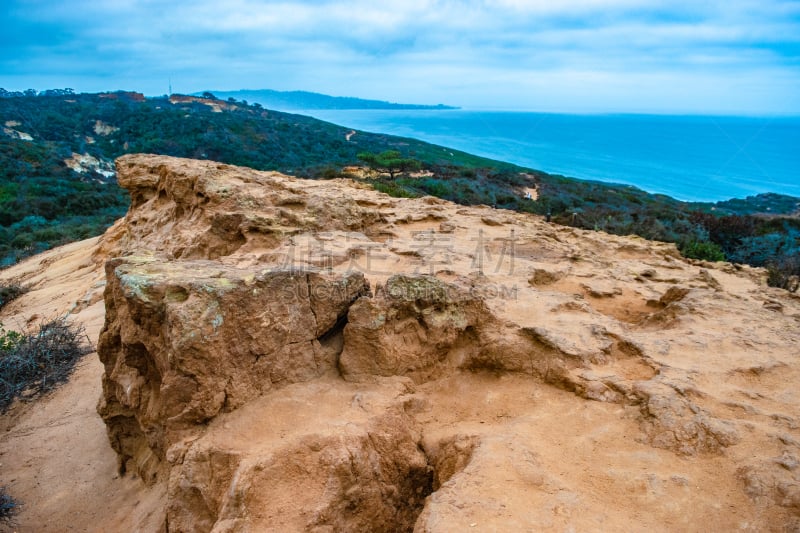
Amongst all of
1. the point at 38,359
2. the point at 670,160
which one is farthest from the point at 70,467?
the point at 670,160

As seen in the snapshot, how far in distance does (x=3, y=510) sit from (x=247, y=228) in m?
3.53

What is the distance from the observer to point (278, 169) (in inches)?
1276

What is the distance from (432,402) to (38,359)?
540 centimetres

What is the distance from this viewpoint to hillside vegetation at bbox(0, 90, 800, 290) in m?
14.4

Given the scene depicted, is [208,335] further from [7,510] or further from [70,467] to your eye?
[70,467]

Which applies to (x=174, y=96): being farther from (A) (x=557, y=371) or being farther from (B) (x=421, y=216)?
(A) (x=557, y=371)

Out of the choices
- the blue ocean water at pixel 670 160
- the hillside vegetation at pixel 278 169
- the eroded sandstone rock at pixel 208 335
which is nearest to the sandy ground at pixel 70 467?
the eroded sandstone rock at pixel 208 335

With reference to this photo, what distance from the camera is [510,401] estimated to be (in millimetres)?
3502

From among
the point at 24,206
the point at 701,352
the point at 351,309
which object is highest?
the point at 351,309

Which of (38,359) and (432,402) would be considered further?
(38,359)

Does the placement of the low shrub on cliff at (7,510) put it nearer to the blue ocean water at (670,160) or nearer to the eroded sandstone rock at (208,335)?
the eroded sandstone rock at (208,335)

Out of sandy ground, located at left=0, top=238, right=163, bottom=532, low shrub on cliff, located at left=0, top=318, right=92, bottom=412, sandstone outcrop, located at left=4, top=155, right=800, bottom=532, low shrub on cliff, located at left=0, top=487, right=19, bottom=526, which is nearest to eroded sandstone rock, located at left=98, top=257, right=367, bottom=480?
sandstone outcrop, located at left=4, top=155, right=800, bottom=532

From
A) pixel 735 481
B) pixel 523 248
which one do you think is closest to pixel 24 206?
pixel 523 248

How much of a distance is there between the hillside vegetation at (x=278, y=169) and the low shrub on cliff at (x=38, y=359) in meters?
10.1
